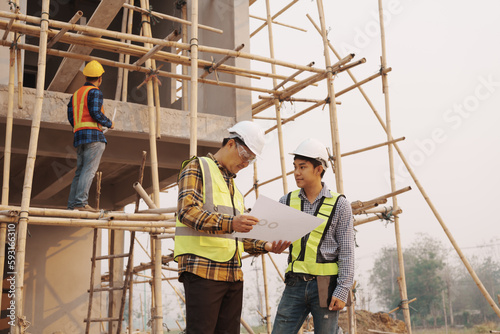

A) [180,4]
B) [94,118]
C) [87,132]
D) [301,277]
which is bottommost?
[301,277]

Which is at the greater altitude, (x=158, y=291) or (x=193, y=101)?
(x=193, y=101)

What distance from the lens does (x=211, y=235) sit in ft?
10.3

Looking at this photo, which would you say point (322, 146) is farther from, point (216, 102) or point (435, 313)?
point (435, 313)

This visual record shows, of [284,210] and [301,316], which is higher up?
[284,210]

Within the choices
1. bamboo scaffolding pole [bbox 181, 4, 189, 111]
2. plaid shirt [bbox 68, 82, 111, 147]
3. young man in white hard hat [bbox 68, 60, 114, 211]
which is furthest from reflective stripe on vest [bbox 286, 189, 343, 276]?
bamboo scaffolding pole [bbox 181, 4, 189, 111]

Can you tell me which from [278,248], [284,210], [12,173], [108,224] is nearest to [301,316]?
[278,248]

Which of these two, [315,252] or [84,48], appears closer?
[315,252]

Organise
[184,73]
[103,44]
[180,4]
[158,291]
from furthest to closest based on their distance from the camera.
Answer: [180,4] → [184,73] → [103,44] → [158,291]

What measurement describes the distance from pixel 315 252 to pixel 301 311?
1.32 ft

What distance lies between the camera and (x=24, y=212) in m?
5.71

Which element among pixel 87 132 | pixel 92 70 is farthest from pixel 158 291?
pixel 92 70

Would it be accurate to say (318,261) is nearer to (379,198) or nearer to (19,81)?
(379,198)

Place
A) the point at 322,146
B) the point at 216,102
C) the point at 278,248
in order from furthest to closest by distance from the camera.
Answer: the point at 216,102
the point at 322,146
the point at 278,248

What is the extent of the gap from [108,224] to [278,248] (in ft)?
10.5
